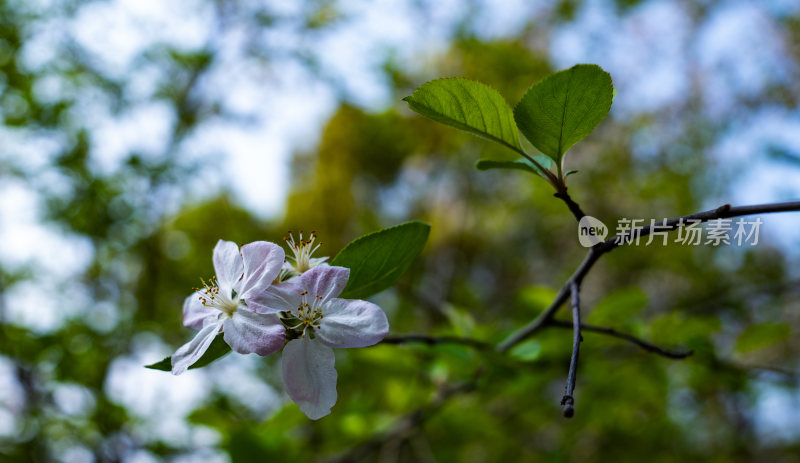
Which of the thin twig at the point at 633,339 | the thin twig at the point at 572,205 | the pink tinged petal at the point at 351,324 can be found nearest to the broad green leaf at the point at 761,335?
the thin twig at the point at 633,339

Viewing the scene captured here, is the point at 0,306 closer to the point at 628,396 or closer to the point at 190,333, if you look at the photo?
the point at 190,333

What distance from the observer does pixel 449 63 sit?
2.53 m

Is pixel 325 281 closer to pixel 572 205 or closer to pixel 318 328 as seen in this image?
pixel 318 328

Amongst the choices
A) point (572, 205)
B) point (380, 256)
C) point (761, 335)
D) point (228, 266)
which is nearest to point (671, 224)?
point (572, 205)

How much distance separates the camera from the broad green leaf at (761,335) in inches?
32.0

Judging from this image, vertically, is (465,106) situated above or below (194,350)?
above

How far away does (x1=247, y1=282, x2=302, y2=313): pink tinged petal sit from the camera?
14.7 inches

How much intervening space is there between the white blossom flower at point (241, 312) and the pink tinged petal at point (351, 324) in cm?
4

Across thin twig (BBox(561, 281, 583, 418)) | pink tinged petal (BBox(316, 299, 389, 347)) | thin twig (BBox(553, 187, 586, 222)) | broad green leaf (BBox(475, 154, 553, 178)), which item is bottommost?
thin twig (BBox(561, 281, 583, 418))

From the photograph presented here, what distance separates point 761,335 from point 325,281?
788 millimetres

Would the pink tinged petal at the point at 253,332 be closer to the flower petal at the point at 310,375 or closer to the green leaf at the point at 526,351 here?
the flower petal at the point at 310,375

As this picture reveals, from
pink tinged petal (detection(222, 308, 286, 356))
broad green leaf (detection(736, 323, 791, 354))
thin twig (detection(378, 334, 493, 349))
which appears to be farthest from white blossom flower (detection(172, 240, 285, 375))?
broad green leaf (detection(736, 323, 791, 354))

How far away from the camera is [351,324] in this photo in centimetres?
38

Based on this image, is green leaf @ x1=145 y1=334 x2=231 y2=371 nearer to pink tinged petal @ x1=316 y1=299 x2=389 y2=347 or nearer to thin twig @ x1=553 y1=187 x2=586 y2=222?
pink tinged petal @ x1=316 y1=299 x2=389 y2=347
